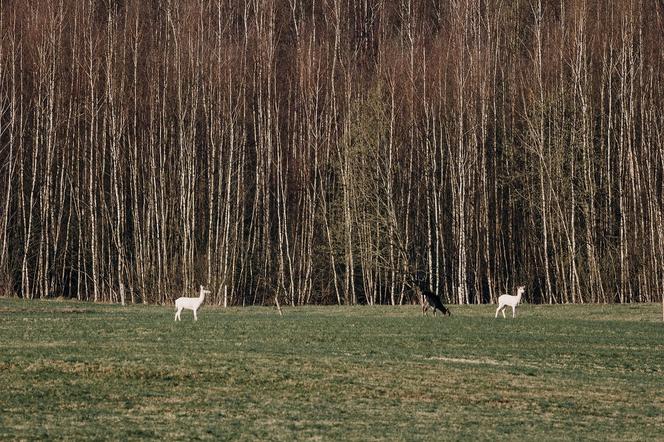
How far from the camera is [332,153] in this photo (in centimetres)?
6619

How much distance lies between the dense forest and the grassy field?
73.4ft

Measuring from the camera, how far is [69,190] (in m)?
67.9

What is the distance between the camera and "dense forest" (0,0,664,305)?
5838cm

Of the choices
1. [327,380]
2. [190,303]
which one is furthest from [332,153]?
[327,380]

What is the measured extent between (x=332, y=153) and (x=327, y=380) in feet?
143

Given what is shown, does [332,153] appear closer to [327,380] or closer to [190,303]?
[190,303]

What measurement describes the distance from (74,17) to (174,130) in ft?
28.9

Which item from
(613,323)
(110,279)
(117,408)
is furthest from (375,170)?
(117,408)

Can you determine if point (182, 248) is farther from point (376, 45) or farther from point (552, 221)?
point (376, 45)

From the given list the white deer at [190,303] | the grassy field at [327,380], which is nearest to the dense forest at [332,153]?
the white deer at [190,303]

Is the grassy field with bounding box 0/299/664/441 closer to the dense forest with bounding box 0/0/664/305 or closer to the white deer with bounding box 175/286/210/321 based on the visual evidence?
the white deer with bounding box 175/286/210/321

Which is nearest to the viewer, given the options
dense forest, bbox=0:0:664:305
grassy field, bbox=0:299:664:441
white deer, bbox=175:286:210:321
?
grassy field, bbox=0:299:664:441

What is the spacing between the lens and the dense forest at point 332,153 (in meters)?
58.4

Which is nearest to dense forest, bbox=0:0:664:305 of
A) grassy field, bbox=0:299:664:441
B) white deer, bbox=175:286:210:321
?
white deer, bbox=175:286:210:321
